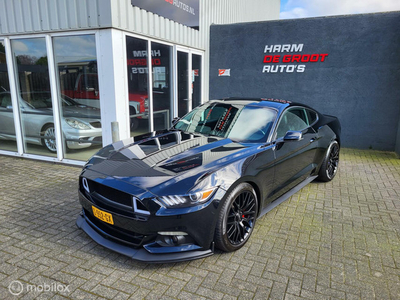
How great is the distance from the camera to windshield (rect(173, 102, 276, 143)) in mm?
3865

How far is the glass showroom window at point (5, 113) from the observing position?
21.3 feet

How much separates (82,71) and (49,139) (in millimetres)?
1866

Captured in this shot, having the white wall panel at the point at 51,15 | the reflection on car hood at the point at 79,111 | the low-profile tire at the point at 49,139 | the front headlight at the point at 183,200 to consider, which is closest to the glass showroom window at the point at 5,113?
the white wall panel at the point at 51,15

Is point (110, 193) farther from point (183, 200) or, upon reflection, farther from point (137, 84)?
point (137, 84)

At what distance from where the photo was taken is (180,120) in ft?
15.7

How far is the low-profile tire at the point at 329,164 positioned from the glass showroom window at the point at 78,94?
445cm

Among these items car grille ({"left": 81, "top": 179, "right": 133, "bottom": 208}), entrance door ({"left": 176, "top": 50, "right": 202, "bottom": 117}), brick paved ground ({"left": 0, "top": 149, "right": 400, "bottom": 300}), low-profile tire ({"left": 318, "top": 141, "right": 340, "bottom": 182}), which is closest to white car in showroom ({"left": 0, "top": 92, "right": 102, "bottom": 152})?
brick paved ground ({"left": 0, "top": 149, "right": 400, "bottom": 300})

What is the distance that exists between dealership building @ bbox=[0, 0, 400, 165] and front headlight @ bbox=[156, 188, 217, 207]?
286cm

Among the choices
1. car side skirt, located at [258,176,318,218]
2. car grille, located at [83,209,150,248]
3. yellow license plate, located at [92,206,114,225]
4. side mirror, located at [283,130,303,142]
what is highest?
side mirror, located at [283,130,303,142]

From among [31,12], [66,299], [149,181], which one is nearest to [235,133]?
[149,181]

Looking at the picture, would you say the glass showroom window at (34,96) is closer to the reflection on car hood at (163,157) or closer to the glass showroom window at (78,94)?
the glass showroom window at (78,94)

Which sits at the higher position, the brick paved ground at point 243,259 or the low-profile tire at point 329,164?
the low-profile tire at point 329,164

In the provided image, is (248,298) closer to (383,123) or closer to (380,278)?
(380,278)

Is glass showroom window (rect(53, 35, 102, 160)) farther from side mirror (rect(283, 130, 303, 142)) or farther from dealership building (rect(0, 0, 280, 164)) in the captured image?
side mirror (rect(283, 130, 303, 142))
